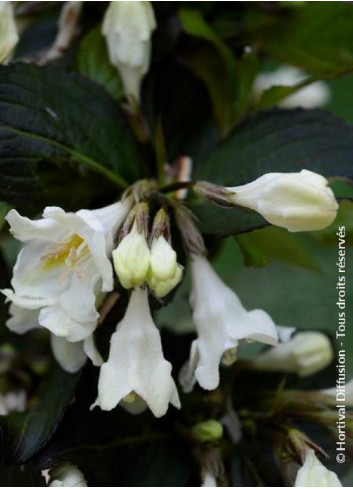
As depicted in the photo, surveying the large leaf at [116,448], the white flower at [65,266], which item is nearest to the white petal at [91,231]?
the white flower at [65,266]

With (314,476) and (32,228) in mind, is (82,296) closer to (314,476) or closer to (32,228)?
(32,228)

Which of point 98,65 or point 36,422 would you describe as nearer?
point 36,422

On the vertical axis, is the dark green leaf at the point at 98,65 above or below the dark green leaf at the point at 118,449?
above

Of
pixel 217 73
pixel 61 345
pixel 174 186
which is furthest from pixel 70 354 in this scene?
pixel 217 73

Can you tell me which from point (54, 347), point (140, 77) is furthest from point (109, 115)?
point (54, 347)

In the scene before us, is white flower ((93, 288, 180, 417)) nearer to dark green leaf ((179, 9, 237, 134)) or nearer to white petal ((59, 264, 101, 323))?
white petal ((59, 264, 101, 323))

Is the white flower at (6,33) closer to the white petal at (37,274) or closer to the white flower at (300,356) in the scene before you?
the white petal at (37,274)
